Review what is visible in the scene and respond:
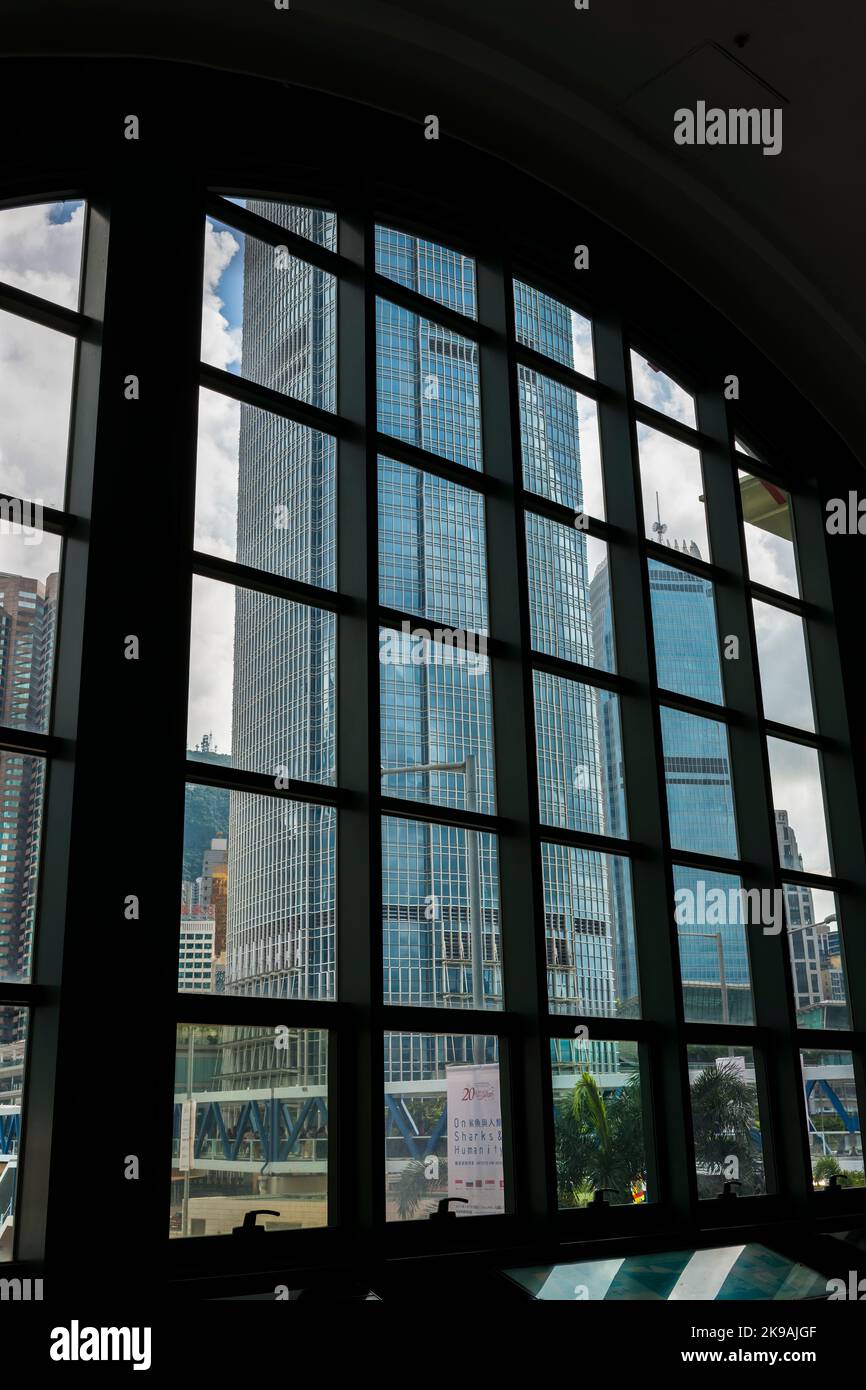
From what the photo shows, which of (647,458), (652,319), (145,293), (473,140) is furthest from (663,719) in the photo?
(145,293)

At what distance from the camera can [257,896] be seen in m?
4.24

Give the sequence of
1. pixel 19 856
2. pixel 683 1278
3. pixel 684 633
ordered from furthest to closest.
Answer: pixel 684 633, pixel 683 1278, pixel 19 856

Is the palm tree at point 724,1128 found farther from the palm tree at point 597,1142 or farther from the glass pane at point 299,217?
the glass pane at point 299,217

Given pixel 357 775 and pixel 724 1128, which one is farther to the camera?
pixel 724 1128

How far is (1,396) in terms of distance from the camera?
13.2ft

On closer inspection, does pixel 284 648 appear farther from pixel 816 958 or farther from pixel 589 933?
pixel 816 958

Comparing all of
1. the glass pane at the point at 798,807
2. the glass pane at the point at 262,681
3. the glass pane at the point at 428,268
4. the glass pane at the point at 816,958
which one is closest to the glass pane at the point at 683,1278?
the glass pane at the point at 816,958

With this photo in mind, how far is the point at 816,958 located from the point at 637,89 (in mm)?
4393

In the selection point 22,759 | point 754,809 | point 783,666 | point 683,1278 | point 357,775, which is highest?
point 783,666

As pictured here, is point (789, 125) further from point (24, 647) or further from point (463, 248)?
point (24, 647)

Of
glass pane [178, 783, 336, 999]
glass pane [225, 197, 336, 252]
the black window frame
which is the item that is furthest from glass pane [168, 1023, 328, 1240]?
glass pane [225, 197, 336, 252]

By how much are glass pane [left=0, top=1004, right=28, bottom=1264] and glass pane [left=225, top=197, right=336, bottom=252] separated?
11.4ft

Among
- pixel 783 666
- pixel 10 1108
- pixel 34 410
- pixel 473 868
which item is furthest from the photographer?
pixel 783 666

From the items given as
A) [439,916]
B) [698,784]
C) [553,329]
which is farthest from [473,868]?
[553,329]
